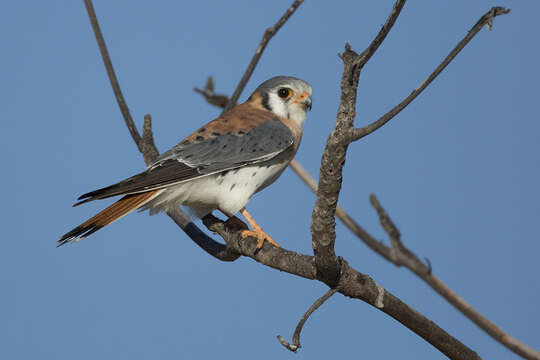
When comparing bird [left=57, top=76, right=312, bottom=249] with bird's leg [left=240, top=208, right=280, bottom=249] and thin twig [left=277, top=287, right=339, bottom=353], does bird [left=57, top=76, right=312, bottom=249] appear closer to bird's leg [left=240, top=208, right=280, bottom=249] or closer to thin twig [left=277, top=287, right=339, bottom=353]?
bird's leg [left=240, top=208, right=280, bottom=249]

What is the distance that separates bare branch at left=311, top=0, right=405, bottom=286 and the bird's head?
1.46 meters

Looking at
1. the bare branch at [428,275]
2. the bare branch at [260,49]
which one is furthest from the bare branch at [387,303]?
the bare branch at [260,49]

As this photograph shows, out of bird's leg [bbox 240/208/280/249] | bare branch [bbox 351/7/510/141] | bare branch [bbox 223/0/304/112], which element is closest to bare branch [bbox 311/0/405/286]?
bare branch [bbox 351/7/510/141]

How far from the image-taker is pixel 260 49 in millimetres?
3723

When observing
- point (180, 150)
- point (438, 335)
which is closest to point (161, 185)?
point (180, 150)

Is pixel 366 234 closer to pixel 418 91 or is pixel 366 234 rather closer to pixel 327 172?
pixel 327 172

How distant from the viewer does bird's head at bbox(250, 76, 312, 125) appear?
3.50m

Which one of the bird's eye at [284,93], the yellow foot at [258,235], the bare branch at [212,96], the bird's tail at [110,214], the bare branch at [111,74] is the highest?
the bare branch at [111,74]

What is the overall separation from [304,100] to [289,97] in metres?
0.10

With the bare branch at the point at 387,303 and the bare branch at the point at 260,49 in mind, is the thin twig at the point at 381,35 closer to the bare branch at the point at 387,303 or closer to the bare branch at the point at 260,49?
the bare branch at the point at 387,303

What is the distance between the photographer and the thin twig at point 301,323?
2.13 metres

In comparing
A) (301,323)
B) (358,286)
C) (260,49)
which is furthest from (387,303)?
(260,49)

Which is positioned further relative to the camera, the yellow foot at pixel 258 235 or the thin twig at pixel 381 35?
the yellow foot at pixel 258 235

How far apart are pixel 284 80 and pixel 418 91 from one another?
1872mm
